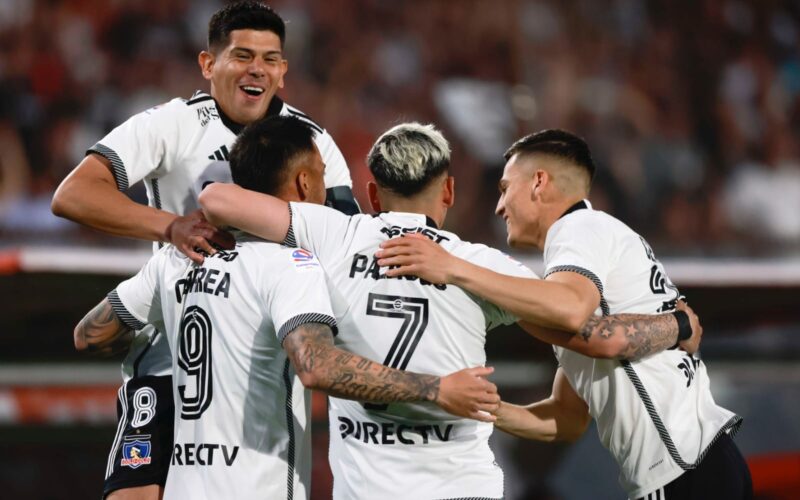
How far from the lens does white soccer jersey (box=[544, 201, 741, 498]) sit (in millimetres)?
3629

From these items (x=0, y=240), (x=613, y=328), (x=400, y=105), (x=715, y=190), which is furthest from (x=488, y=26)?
(x=613, y=328)

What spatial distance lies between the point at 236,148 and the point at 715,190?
24.4 feet

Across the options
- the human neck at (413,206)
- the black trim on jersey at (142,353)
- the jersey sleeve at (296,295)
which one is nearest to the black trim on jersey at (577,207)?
the human neck at (413,206)

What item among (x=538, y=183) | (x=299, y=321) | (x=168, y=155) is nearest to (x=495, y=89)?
(x=538, y=183)

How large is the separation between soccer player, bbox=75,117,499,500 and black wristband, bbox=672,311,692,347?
101cm

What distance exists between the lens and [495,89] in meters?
9.84

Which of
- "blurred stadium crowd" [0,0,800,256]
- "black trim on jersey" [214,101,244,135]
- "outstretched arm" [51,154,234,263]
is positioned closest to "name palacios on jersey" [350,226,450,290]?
"outstretched arm" [51,154,234,263]

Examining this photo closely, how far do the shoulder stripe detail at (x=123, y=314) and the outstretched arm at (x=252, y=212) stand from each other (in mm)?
526

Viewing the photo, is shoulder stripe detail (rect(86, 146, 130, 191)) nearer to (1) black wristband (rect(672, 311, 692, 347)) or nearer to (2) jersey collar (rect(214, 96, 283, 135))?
(2) jersey collar (rect(214, 96, 283, 135))

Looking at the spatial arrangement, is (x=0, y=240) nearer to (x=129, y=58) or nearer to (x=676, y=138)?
(x=129, y=58)

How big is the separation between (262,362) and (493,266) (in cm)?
78

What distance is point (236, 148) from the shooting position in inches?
131

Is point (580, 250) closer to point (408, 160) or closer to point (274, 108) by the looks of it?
point (408, 160)

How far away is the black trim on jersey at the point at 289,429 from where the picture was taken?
3162 millimetres
